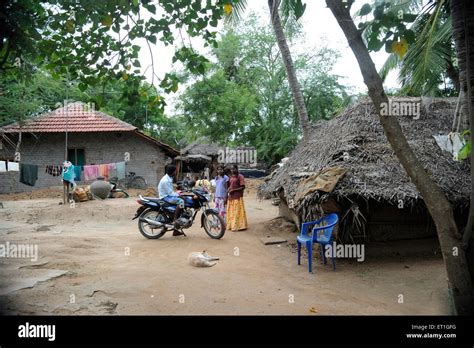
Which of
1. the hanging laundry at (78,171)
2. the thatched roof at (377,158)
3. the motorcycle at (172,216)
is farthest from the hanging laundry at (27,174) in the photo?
the thatched roof at (377,158)

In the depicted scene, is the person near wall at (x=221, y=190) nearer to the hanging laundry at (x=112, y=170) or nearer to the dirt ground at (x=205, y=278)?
the dirt ground at (x=205, y=278)

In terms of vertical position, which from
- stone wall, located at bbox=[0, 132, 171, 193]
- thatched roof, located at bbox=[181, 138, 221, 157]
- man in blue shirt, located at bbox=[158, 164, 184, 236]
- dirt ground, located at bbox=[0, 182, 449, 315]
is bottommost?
dirt ground, located at bbox=[0, 182, 449, 315]

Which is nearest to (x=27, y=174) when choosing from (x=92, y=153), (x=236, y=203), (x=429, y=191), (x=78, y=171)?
(x=78, y=171)

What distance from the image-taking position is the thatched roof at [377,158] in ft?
21.0

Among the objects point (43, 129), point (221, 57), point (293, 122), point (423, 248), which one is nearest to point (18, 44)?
point (423, 248)

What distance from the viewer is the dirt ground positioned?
3980 mm

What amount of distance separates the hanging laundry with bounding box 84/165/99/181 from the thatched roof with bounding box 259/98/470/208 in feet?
35.5

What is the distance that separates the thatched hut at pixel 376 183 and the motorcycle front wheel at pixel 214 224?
159 centimetres

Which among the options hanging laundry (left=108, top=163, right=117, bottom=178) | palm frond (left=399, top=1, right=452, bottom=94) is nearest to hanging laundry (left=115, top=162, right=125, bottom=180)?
hanging laundry (left=108, top=163, right=117, bottom=178)

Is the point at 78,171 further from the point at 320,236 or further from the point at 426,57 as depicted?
the point at 426,57

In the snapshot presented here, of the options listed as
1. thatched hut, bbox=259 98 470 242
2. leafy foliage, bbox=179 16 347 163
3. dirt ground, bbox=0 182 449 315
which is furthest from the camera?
leafy foliage, bbox=179 16 347 163

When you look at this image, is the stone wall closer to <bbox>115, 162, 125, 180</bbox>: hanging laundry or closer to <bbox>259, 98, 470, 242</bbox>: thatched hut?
<bbox>115, 162, 125, 180</bbox>: hanging laundry

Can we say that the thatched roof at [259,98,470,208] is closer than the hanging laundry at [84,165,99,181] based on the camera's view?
Yes
